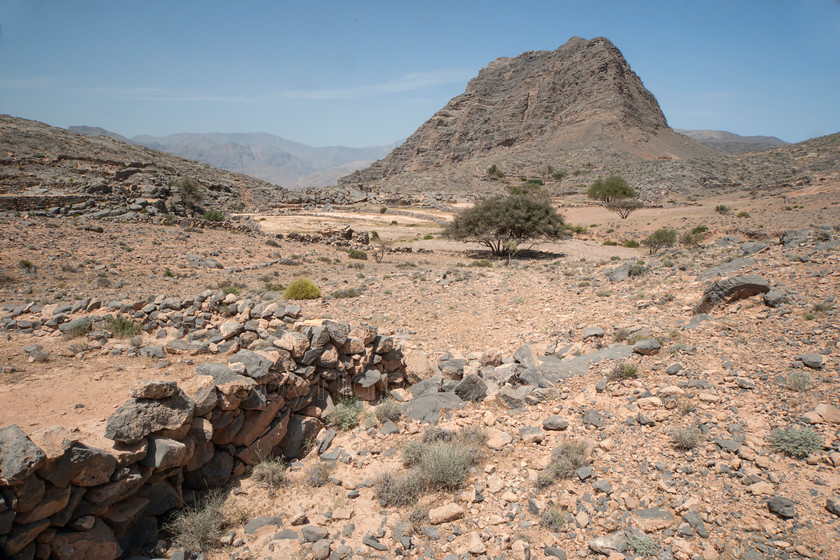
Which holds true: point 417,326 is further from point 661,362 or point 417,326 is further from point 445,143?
point 445,143

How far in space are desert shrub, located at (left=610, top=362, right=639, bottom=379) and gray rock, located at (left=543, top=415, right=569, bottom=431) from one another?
5.27ft

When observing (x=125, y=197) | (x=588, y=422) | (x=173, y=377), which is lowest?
(x=588, y=422)

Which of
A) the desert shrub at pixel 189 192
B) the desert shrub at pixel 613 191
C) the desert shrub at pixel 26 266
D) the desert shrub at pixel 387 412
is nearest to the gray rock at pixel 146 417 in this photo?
the desert shrub at pixel 387 412

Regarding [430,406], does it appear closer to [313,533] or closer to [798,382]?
[313,533]

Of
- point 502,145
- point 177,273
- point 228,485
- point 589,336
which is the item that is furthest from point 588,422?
point 502,145

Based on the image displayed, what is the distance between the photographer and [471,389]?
725cm

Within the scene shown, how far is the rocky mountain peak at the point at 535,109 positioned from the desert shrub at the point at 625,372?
108 m

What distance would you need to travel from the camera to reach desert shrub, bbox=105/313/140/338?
7684 mm

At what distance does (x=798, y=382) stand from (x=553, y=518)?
13.4ft

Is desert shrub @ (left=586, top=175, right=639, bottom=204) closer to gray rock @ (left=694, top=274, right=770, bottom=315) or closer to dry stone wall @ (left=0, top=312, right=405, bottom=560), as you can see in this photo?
gray rock @ (left=694, top=274, right=770, bottom=315)

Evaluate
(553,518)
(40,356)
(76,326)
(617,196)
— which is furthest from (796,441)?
(617,196)

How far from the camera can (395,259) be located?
2553 centimetres

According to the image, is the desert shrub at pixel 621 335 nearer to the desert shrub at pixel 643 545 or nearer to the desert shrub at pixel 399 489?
the desert shrub at pixel 643 545

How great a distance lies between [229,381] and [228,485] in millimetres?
1315
